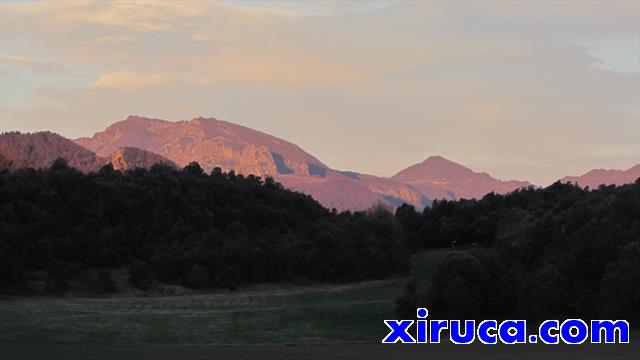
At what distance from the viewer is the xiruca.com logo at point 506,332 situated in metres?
58.3

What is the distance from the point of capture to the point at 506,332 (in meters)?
64.5

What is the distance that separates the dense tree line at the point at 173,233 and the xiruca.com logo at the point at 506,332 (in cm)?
4457

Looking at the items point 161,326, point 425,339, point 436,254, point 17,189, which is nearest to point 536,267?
point 425,339

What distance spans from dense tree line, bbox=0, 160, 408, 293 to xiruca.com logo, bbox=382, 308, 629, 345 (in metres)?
44.6

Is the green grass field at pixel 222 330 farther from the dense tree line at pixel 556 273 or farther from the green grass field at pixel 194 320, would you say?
the dense tree line at pixel 556 273

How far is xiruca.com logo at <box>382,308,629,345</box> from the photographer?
191 ft

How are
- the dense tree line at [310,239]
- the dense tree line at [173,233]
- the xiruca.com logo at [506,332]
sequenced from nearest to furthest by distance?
the xiruca.com logo at [506,332], the dense tree line at [310,239], the dense tree line at [173,233]

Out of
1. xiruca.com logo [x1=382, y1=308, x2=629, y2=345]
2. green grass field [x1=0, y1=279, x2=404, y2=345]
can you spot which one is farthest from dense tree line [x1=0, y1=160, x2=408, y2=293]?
xiruca.com logo [x1=382, y1=308, x2=629, y2=345]

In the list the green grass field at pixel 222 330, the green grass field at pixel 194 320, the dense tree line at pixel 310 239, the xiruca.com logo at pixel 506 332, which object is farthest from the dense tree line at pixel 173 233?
the xiruca.com logo at pixel 506 332

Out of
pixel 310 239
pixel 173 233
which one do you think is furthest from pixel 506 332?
pixel 310 239

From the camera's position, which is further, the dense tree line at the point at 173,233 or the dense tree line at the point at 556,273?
the dense tree line at the point at 173,233

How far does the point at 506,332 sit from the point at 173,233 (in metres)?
65.5

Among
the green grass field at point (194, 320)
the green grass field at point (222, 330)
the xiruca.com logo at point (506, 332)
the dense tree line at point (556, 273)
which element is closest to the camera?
the green grass field at point (222, 330)

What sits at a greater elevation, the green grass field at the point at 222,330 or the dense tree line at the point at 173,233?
the dense tree line at the point at 173,233
